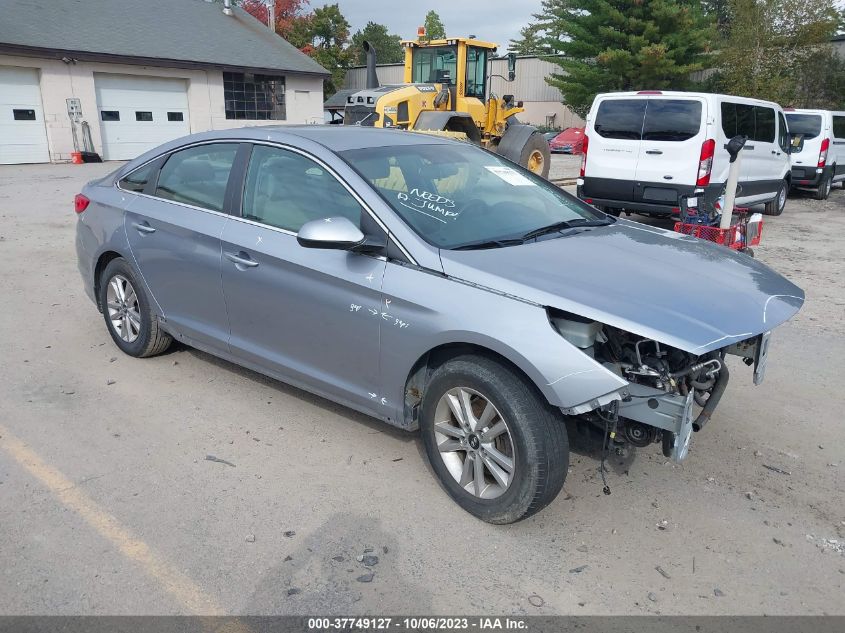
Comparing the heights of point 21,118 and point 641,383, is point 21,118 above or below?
above

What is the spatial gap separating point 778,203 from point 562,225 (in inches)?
437

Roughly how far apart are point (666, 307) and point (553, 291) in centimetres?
48

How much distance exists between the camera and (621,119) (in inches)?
404

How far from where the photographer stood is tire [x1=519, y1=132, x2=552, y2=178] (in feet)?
43.1

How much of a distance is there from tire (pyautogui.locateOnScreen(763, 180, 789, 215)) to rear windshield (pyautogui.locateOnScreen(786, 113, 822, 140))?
2.71 meters

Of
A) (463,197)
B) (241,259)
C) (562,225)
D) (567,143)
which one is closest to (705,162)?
(562,225)

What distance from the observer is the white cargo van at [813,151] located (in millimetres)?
15125

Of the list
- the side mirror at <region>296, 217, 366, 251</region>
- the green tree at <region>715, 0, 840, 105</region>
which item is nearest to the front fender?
the side mirror at <region>296, 217, 366, 251</region>

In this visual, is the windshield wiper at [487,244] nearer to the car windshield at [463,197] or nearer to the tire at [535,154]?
the car windshield at [463,197]

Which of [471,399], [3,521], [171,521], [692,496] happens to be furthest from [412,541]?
[3,521]

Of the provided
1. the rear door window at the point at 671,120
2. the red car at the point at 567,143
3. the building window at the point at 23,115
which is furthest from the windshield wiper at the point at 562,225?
the red car at the point at 567,143

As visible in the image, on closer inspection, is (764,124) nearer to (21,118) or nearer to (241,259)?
(241,259)

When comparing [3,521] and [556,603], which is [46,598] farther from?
[556,603]

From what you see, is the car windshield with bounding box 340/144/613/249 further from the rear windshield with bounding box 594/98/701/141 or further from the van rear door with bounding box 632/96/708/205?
the rear windshield with bounding box 594/98/701/141
